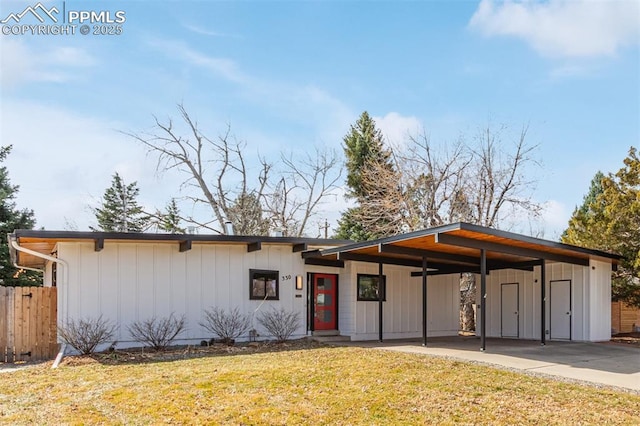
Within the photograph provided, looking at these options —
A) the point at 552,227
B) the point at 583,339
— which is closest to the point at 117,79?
the point at 583,339

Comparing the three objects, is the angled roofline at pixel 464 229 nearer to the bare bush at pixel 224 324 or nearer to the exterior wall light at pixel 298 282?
the exterior wall light at pixel 298 282

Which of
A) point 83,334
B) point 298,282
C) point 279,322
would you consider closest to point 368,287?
point 298,282

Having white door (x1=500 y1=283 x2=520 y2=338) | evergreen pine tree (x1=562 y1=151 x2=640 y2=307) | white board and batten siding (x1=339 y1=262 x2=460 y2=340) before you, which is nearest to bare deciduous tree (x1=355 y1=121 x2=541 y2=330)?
Result: white door (x1=500 y1=283 x2=520 y2=338)

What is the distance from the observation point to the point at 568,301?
13992 mm

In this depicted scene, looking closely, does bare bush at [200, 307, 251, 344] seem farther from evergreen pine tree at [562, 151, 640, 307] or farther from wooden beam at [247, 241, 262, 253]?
evergreen pine tree at [562, 151, 640, 307]

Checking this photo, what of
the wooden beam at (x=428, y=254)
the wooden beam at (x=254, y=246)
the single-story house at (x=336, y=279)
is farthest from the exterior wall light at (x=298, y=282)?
the wooden beam at (x=428, y=254)

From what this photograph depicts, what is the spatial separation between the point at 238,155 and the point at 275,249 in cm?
1343

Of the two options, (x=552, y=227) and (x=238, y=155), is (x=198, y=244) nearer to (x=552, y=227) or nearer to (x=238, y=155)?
(x=238, y=155)

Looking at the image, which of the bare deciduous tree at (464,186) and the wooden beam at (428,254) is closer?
the wooden beam at (428,254)

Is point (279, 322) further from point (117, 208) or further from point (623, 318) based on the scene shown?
point (117, 208)

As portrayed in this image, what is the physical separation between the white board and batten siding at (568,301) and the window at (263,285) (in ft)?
23.2

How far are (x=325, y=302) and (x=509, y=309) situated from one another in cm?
560

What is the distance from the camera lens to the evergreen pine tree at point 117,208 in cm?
3216

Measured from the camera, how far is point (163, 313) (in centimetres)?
1155
